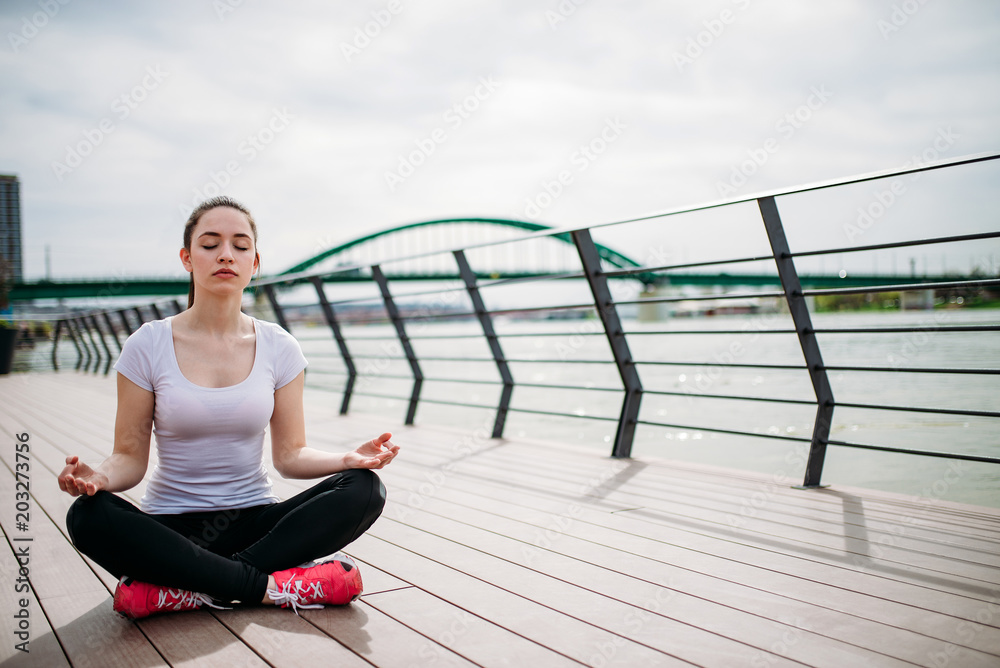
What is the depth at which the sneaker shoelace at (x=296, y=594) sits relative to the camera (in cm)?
166

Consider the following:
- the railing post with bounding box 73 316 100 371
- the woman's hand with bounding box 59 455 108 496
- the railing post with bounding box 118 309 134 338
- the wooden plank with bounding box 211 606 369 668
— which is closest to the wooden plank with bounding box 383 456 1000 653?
the wooden plank with bounding box 211 606 369 668

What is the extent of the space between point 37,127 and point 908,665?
29.4 feet

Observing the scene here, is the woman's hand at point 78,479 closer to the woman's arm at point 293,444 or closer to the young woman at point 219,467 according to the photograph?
the young woman at point 219,467

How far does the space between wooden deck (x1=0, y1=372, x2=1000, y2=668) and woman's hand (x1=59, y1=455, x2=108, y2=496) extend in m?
0.33

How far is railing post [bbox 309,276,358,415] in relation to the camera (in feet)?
18.5

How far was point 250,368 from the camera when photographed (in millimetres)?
1774

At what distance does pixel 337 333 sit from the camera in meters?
5.80

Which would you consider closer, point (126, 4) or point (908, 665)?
point (908, 665)

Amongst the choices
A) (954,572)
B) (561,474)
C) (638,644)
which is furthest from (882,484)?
(638,644)

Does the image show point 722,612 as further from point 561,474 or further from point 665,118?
point 665,118

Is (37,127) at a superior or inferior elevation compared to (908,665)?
superior

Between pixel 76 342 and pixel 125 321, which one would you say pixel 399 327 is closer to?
pixel 125 321

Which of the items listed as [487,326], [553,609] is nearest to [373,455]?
[553,609]

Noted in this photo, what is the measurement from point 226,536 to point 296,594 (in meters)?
0.24
